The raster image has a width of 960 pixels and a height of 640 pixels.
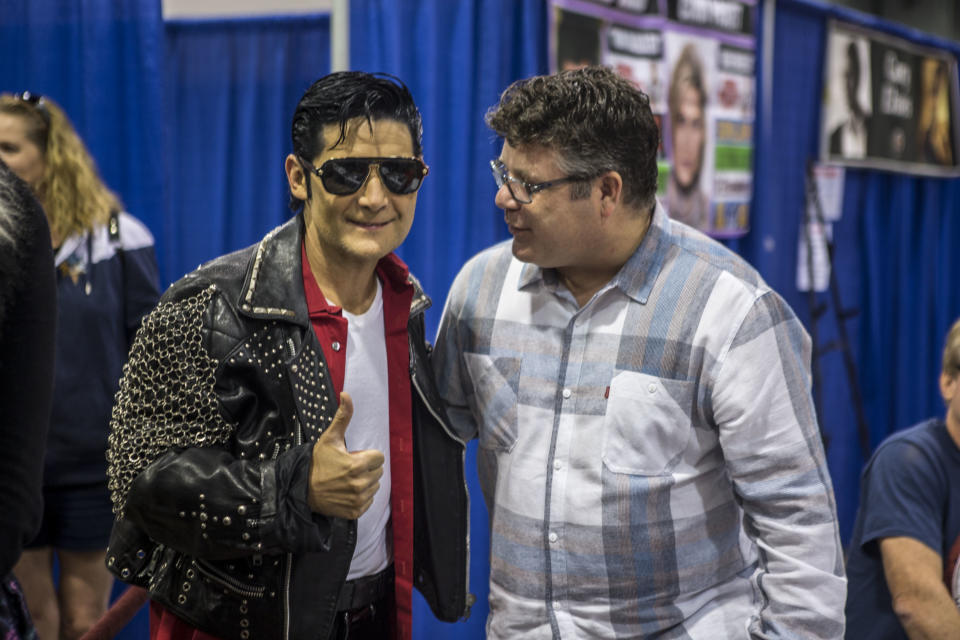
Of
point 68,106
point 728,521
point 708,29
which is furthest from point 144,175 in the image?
point 708,29

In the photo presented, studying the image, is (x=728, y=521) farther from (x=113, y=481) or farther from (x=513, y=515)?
(x=113, y=481)

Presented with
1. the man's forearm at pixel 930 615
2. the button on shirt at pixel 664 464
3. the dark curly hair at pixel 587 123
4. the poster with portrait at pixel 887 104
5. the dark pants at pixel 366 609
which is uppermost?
the poster with portrait at pixel 887 104

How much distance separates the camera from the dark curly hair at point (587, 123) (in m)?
1.85

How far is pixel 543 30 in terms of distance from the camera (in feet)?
11.1

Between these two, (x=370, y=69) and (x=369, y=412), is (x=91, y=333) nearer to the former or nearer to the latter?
(x=370, y=69)

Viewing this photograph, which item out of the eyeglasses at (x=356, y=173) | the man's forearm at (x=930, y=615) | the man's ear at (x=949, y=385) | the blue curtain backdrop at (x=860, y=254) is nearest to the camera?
the eyeglasses at (x=356, y=173)

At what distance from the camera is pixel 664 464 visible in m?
1.82

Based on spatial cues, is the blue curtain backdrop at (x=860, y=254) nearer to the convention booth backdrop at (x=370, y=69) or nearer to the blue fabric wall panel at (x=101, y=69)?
the convention booth backdrop at (x=370, y=69)

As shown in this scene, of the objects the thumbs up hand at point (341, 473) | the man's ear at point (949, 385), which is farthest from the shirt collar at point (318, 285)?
the man's ear at point (949, 385)

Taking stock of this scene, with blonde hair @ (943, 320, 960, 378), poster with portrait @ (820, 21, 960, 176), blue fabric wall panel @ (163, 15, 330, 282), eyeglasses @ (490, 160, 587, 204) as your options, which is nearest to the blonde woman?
blue fabric wall panel @ (163, 15, 330, 282)

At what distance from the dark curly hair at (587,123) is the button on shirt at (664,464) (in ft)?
0.52

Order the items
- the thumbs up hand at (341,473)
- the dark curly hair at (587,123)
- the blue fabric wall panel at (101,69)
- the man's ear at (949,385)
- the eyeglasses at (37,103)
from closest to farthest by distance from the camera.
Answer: the thumbs up hand at (341,473) < the dark curly hair at (587,123) < the man's ear at (949,385) < the eyeglasses at (37,103) < the blue fabric wall panel at (101,69)

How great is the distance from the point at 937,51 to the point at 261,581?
18.9 feet

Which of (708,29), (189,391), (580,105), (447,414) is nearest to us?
(189,391)
